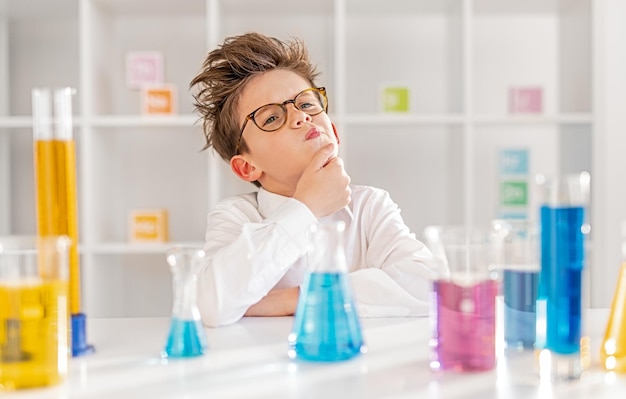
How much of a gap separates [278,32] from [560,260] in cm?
255

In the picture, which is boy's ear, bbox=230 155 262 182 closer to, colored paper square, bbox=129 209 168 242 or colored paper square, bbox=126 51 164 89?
colored paper square, bbox=129 209 168 242

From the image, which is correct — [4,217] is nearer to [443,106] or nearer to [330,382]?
[443,106]

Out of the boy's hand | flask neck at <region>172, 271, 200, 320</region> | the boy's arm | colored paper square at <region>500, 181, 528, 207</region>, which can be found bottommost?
the boy's arm

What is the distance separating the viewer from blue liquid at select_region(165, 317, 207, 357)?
965mm

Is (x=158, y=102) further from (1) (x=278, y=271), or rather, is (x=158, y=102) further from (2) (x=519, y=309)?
(2) (x=519, y=309)

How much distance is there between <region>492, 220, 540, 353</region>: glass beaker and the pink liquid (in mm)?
71

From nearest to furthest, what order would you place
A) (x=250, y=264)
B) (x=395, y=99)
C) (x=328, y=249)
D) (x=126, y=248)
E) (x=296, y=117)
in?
(x=328, y=249), (x=250, y=264), (x=296, y=117), (x=126, y=248), (x=395, y=99)

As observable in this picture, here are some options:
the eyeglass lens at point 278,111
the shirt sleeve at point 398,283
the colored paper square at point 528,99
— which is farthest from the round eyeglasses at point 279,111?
the colored paper square at point 528,99

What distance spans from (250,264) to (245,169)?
568 mm

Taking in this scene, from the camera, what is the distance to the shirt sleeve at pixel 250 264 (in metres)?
1.27

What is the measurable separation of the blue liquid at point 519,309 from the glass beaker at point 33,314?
21.0 inches

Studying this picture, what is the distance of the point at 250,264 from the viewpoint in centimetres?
134

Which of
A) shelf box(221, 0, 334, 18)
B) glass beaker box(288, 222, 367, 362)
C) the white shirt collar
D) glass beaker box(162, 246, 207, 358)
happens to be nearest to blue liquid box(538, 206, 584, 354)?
glass beaker box(288, 222, 367, 362)

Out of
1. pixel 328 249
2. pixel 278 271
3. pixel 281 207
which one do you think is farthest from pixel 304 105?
pixel 328 249
